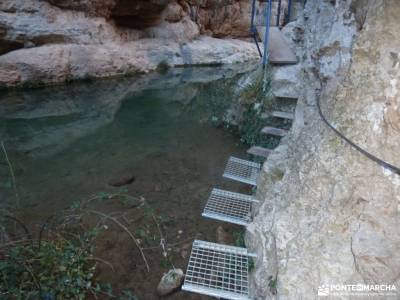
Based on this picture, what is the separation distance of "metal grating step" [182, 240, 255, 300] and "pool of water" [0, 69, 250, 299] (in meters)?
0.21

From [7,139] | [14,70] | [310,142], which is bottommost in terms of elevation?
[7,139]

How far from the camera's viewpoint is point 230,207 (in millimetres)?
2365

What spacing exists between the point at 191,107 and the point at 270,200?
4.25 meters

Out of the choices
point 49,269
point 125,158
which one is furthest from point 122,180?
point 49,269

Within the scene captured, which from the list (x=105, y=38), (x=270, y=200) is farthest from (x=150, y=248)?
(x=105, y=38)

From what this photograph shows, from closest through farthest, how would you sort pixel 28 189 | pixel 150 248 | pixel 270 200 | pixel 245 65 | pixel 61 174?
pixel 270 200 → pixel 150 248 → pixel 28 189 → pixel 61 174 → pixel 245 65

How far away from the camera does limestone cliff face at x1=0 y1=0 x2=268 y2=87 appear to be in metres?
7.26

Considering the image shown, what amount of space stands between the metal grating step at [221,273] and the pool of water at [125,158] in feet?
0.68

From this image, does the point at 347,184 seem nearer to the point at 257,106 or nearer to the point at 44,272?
the point at 44,272

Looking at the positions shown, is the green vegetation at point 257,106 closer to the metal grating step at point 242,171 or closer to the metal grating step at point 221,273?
the metal grating step at point 242,171

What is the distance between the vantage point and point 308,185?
62.5 inches

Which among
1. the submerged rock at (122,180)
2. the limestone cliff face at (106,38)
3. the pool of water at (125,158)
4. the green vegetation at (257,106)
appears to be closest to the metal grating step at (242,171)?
the pool of water at (125,158)

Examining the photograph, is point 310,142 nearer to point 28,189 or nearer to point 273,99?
point 273,99

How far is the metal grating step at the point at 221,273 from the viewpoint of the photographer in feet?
5.24
